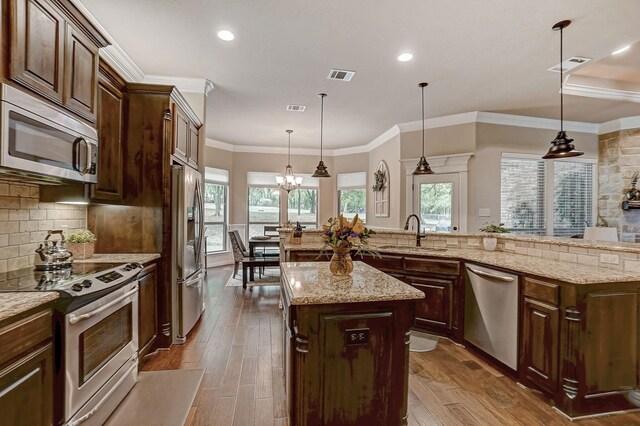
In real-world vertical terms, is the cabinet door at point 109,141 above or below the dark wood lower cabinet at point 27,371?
above

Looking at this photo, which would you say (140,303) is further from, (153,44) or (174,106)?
(153,44)

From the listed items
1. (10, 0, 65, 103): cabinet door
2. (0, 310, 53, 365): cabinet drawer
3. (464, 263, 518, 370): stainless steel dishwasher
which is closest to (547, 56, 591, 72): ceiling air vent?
(464, 263, 518, 370): stainless steel dishwasher

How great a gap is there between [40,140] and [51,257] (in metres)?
0.95

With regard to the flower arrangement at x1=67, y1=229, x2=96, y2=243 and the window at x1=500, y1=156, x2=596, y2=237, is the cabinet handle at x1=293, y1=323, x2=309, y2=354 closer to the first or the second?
the flower arrangement at x1=67, y1=229, x2=96, y2=243

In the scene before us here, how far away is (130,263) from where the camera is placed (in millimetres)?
2457

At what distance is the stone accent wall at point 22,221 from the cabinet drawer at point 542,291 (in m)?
3.79

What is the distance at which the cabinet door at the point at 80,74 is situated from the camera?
1955mm

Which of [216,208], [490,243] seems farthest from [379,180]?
[216,208]

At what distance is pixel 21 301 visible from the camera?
1.40m

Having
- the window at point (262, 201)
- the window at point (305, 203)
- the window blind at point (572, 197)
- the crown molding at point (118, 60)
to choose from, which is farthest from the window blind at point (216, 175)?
the window blind at point (572, 197)

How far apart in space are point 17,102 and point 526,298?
3492mm

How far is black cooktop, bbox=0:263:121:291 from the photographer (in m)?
1.65

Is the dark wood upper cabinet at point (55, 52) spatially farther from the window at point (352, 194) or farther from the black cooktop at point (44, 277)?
the window at point (352, 194)

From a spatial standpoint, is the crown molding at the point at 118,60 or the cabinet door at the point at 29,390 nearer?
the cabinet door at the point at 29,390
